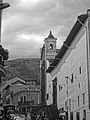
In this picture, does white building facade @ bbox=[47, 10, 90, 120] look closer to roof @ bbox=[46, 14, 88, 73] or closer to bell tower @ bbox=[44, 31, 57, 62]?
roof @ bbox=[46, 14, 88, 73]

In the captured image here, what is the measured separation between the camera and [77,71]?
1554 inches

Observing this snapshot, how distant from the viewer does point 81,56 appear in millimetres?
37000

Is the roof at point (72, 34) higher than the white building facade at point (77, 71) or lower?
higher

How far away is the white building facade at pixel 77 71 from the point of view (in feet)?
111

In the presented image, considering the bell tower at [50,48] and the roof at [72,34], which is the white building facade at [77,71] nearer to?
the roof at [72,34]

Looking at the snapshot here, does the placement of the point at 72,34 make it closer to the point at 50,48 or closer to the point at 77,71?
the point at 77,71

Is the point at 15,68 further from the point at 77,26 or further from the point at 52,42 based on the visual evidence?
the point at 77,26

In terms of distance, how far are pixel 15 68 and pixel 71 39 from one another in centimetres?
9427

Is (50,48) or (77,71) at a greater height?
(50,48)

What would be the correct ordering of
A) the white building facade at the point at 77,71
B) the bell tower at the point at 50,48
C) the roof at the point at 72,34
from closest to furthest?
1. the white building facade at the point at 77,71
2. the roof at the point at 72,34
3. the bell tower at the point at 50,48

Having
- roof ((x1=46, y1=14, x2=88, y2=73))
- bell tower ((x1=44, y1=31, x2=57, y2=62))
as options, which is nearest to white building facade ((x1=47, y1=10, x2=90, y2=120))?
roof ((x1=46, y1=14, x2=88, y2=73))

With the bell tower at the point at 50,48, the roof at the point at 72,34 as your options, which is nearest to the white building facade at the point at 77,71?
the roof at the point at 72,34

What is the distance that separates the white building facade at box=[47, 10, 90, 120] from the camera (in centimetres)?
3397

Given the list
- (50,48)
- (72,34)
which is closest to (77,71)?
(72,34)
